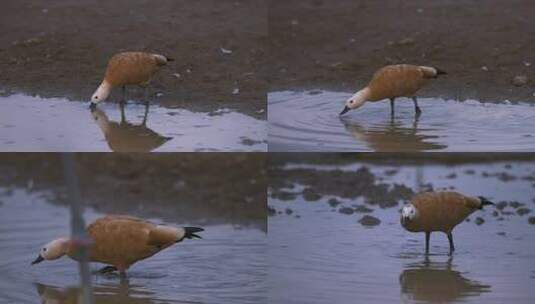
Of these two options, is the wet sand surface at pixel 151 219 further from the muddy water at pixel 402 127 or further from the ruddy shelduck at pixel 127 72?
the ruddy shelduck at pixel 127 72

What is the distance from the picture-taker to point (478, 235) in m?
7.17

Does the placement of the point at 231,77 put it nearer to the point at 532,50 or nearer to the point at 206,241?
the point at 206,241

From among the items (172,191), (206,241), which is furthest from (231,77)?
(206,241)

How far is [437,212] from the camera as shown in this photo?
6.79 metres

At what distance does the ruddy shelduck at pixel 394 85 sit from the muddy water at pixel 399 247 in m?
0.83

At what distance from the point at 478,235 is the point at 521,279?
3.69ft

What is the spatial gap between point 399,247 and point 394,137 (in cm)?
72

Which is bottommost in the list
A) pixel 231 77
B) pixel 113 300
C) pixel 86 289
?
pixel 113 300

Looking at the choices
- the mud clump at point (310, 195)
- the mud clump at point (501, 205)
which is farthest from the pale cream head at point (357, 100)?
the mud clump at point (501, 205)

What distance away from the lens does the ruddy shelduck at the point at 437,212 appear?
6.77 m

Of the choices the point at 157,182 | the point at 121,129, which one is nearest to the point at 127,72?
the point at 121,129

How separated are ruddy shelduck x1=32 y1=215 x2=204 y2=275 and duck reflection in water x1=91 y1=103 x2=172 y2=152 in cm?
67

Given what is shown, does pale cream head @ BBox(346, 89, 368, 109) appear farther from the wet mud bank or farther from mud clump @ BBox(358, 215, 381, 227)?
the wet mud bank

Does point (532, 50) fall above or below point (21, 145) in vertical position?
above
